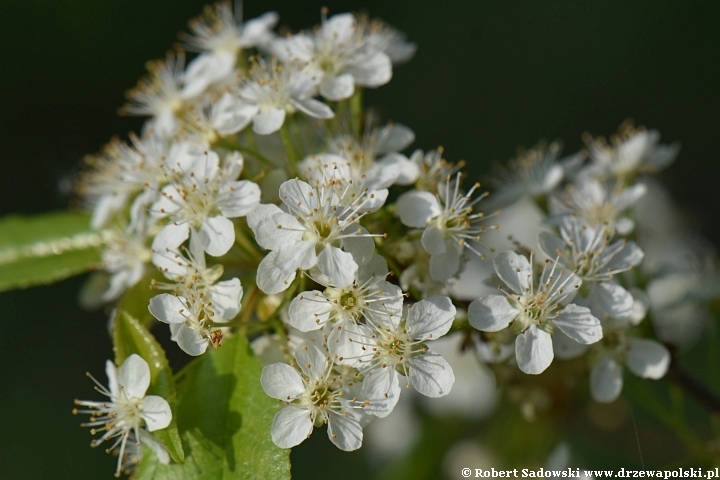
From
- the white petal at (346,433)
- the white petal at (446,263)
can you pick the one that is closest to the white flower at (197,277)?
the white petal at (346,433)

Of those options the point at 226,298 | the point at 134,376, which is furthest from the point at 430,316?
the point at 134,376

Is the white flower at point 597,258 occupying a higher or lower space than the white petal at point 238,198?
lower

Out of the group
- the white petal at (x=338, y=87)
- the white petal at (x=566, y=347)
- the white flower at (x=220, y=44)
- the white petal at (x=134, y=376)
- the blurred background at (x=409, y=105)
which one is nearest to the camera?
the white petal at (x=134, y=376)

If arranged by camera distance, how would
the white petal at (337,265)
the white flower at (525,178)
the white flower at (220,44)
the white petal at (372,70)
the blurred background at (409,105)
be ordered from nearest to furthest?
the white petal at (337,265) < the white petal at (372,70) < the white flower at (220,44) < the white flower at (525,178) < the blurred background at (409,105)

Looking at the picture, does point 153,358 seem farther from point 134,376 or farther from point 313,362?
point 313,362

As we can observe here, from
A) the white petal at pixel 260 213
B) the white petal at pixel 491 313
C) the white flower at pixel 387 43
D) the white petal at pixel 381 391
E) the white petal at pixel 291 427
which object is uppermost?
the white flower at pixel 387 43

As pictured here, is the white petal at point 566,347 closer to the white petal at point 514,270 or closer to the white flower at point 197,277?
the white petal at point 514,270

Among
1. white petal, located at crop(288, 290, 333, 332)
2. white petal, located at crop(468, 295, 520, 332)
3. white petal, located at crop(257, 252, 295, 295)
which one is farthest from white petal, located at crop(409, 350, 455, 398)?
white petal, located at crop(257, 252, 295, 295)
